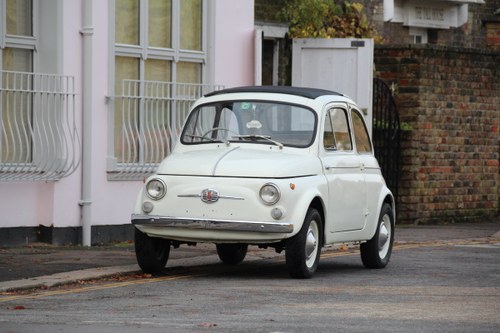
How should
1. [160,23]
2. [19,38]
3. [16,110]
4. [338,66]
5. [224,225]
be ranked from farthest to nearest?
[338,66], [160,23], [19,38], [16,110], [224,225]

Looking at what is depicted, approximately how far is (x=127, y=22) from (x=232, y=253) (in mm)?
4126

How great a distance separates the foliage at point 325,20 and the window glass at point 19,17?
5554mm

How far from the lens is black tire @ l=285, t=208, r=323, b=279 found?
520 inches

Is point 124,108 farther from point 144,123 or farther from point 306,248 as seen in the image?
point 306,248

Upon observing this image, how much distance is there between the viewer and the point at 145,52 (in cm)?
1822

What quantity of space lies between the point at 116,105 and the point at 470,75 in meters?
Answer: 7.84

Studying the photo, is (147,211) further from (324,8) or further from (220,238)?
(324,8)

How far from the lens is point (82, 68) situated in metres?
17.1

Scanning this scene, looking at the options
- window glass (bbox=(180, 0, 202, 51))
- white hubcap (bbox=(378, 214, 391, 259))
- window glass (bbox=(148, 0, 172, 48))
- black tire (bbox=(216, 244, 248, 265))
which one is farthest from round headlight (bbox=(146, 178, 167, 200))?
window glass (bbox=(180, 0, 202, 51))

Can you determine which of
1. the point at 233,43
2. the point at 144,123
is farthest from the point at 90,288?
the point at 233,43

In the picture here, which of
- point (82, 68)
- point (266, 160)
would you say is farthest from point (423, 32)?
point (266, 160)

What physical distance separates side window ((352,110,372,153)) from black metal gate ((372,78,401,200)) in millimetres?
6578

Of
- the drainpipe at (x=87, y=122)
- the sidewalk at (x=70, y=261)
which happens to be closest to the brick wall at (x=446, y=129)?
the sidewalk at (x=70, y=261)

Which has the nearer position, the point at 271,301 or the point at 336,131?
the point at 271,301
